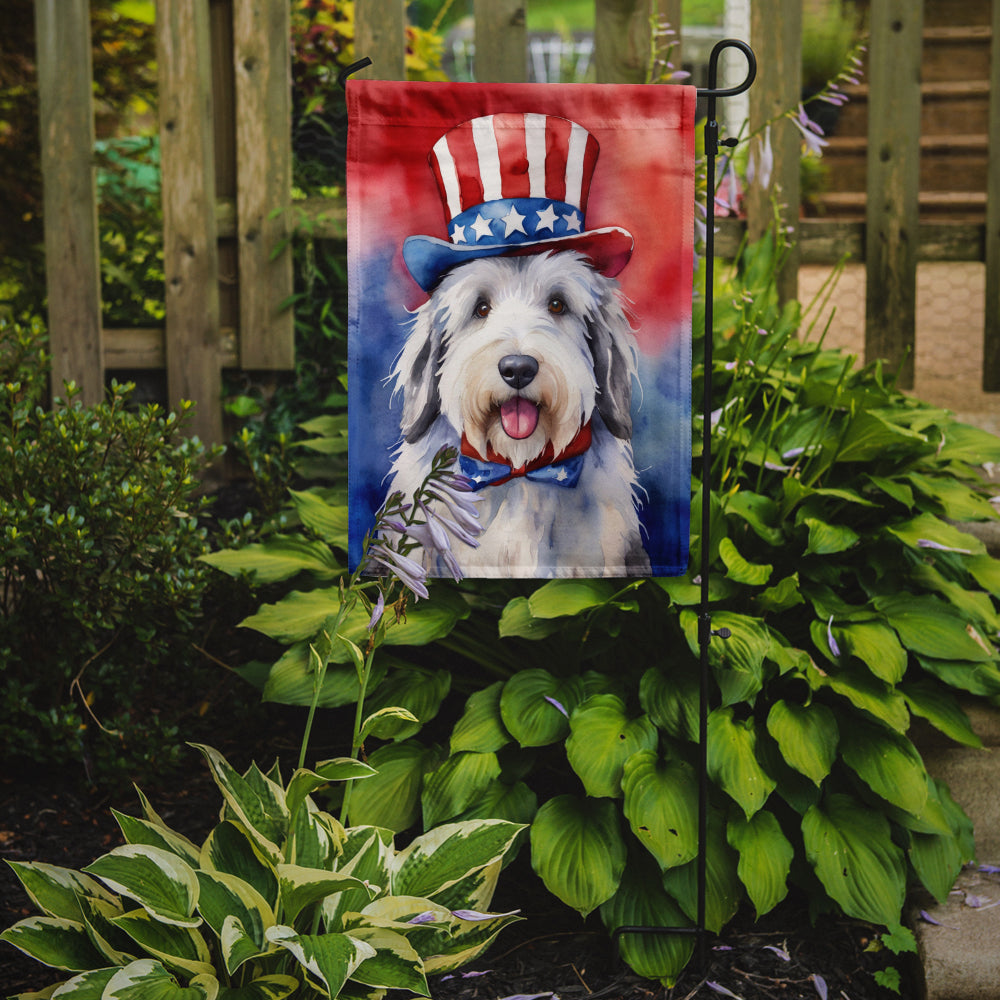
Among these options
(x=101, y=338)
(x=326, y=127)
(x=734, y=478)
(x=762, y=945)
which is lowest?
(x=762, y=945)

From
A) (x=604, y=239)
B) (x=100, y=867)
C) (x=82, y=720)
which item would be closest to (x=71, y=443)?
(x=82, y=720)

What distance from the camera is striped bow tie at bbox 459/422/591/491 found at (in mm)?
1856

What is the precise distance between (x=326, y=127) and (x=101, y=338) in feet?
3.44

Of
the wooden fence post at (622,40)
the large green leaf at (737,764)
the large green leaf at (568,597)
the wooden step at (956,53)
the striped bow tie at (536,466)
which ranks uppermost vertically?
the wooden step at (956,53)

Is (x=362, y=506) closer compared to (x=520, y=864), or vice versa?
(x=362, y=506)

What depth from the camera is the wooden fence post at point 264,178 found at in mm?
3199

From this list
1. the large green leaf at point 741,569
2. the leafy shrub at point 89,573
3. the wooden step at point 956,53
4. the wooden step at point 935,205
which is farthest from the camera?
the wooden step at point 956,53

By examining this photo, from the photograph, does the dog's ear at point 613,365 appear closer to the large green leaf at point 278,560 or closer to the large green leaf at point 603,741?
the large green leaf at point 603,741

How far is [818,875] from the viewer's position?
1848 mm

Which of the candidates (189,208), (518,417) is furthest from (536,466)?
(189,208)

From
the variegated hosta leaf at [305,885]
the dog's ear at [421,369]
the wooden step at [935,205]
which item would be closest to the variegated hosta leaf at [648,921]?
the variegated hosta leaf at [305,885]

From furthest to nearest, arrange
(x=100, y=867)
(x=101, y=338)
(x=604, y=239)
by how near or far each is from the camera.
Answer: (x=101, y=338), (x=604, y=239), (x=100, y=867)

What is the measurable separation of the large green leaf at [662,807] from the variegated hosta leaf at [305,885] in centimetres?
56

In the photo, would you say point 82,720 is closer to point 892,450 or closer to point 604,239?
point 604,239
